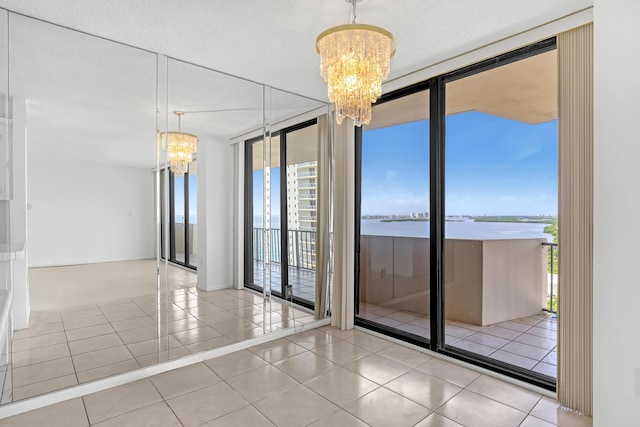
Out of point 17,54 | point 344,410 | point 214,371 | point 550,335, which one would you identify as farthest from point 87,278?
point 550,335

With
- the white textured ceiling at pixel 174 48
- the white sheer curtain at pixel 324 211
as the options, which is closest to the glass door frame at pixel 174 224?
the white textured ceiling at pixel 174 48

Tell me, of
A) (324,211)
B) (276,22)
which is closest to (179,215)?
(324,211)

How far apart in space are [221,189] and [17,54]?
1.77 metres

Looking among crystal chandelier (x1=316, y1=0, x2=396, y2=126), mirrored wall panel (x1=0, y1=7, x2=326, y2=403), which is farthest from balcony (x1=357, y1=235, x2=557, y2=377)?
crystal chandelier (x1=316, y1=0, x2=396, y2=126)

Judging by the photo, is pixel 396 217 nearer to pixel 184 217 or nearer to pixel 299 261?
pixel 299 261

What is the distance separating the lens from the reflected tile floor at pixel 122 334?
7.58 ft

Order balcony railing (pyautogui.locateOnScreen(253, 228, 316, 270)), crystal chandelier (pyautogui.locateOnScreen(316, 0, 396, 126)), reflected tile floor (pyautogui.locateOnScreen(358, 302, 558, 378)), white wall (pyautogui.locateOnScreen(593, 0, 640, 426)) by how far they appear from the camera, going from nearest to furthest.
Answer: white wall (pyautogui.locateOnScreen(593, 0, 640, 426))
crystal chandelier (pyautogui.locateOnScreen(316, 0, 396, 126))
reflected tile floor (pyautogui.locateOnScreen(358, 302, 558, 378))
balcony railing (pyautogui.locateOnScreen(253, 228, 316, 270))

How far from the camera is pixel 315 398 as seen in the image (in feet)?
7.66

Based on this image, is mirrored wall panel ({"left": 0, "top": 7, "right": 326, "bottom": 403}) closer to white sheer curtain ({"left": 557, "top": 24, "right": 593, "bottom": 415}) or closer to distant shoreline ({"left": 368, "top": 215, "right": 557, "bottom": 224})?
distant shoreline ({"left": 368, "top": 215, "right": 557, "bottom": 224})

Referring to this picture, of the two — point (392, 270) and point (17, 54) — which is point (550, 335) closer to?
point (392, 270)

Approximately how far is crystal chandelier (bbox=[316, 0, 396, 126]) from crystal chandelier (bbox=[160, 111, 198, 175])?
1601mm

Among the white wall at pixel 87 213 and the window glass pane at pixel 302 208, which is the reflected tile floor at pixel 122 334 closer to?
the white wall at pixel 87 213

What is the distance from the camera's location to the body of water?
8.79 ft

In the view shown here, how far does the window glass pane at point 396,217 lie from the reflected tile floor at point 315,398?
57 centimetres
